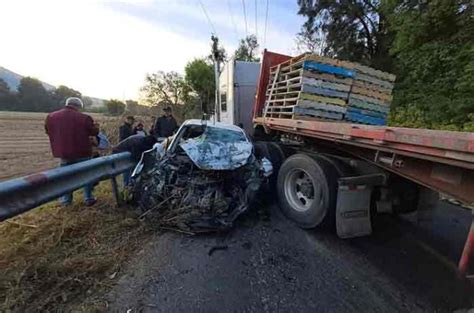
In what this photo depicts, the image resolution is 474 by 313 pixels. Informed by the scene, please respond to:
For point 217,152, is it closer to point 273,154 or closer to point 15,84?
point 273,154

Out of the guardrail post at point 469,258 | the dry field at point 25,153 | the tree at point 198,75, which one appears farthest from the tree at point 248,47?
the guardrail post at point 469,258

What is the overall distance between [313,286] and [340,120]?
2.89 m

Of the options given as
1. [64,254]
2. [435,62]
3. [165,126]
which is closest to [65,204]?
[64,254]

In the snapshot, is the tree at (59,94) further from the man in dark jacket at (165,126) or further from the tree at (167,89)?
the man in dark jacket at (165,126)

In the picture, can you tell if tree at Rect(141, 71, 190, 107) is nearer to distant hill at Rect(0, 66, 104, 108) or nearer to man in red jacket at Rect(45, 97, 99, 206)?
distant hill at Rect(0, 66, 104, 108)

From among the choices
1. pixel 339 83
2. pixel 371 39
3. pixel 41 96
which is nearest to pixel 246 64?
pixel 339 83

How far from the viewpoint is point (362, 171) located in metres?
3.70

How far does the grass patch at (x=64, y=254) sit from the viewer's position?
2479 millimetres

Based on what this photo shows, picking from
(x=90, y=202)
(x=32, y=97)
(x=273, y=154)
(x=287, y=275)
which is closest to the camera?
(x=287, y=275)

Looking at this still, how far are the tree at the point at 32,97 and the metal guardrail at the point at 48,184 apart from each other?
55.2 m

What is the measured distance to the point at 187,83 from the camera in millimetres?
36594

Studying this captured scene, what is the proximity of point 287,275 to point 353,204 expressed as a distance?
1.21 m

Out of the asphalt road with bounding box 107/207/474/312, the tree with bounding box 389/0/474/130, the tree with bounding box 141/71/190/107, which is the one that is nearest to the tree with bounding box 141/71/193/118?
the tree with bounding box 141/71/190/107

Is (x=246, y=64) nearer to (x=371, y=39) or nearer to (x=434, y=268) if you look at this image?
(x=434, y=268)
